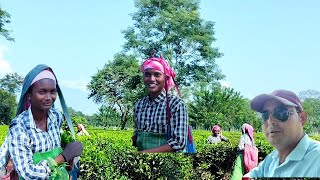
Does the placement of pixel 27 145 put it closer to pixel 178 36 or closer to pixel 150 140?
pixel 150 140

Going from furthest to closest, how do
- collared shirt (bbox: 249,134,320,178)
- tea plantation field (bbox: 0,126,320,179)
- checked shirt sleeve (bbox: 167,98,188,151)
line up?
tea plantation field (bbox: 0,126,320,179), checked shirt sleeve (bbox: 167,98,188,151), collared shirt (bbox: 249,134,320,178)

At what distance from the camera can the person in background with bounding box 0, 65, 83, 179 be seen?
1.32m

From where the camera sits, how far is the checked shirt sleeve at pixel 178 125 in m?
1.52

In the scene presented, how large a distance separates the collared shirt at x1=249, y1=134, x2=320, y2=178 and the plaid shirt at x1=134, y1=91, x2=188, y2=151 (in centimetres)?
60

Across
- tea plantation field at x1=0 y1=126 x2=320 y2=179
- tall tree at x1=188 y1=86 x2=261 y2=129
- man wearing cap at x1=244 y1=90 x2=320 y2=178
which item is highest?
tall tree at x1=188 y1=86 x2=261 y2=129

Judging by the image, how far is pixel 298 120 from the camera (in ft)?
2.83

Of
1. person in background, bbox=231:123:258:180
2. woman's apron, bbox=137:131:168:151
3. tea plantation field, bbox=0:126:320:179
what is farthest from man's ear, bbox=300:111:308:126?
woman's apron, bbox=137:131:168:151

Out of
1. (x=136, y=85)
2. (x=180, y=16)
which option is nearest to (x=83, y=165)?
(x=136, y=85)

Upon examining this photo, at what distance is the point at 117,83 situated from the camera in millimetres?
2770

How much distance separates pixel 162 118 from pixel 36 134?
0.40m

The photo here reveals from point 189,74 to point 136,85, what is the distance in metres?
0.55

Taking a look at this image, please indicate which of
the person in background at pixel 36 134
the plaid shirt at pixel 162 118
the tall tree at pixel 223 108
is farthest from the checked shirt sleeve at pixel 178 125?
the person in background at pixel 36 134

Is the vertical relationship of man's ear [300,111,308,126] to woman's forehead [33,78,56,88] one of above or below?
below

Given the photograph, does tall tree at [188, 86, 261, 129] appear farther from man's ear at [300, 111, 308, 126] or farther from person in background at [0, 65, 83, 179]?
person in background at [0, 65, 83, 179]
